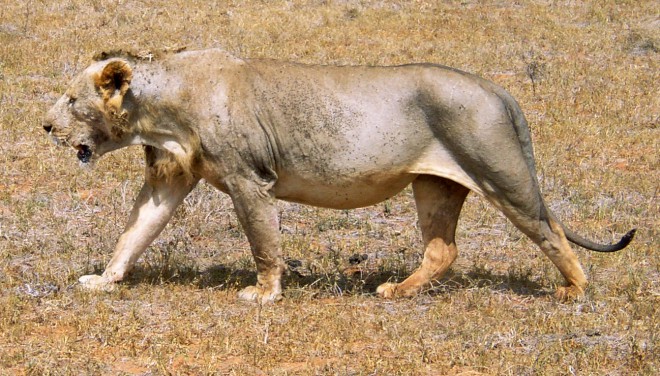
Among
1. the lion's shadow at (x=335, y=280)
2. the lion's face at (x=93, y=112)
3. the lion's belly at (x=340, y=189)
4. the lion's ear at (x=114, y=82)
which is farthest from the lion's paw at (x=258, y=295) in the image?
the lion's ear at (x=114, y=82)

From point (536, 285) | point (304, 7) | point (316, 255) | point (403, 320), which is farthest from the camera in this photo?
point (304, 7)

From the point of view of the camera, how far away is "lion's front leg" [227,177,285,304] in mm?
6832

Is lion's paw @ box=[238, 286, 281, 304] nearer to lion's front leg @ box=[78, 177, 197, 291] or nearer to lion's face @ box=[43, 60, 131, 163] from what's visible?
lion's front leg @ box=[78, 177, 197, 291]

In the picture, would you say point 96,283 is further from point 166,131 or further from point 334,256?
point 334,256

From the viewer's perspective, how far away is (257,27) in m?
16.3

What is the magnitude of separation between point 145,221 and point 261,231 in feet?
3.04

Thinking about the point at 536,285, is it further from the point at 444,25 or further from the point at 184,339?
the point at 444,25

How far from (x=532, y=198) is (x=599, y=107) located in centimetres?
632

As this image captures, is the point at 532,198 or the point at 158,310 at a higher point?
the point at 532,198

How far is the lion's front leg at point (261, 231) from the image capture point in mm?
6832

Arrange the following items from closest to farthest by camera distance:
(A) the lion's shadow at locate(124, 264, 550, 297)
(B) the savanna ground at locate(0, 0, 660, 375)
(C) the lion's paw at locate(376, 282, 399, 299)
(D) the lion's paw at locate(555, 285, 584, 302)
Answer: (B) the savanna ground at locate(0, 0, 660, 375), (D) the lion's paw at locate(555, 285, 584, 302), (C) the lion's paw at locate(376, 282, 399, 299), (A) the lion's shadow at locate(124, 264, 550, 297)

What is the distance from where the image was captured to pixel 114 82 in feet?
22.7

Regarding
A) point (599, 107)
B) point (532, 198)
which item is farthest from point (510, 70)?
point (532, 198)

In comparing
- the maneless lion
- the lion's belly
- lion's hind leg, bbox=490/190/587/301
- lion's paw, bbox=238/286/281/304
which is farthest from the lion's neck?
lion's hind leg, bbox=490/190/587/301
